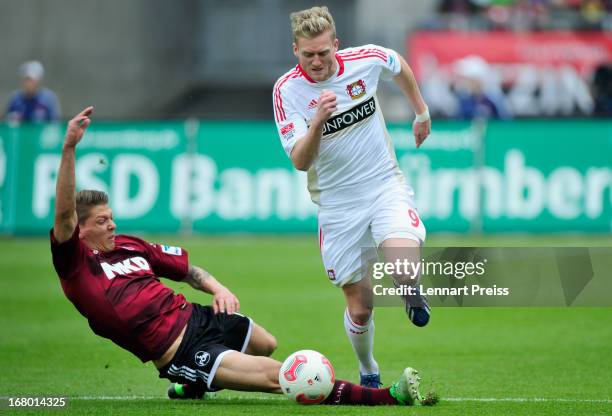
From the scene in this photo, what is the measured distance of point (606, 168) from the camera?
17406 mm

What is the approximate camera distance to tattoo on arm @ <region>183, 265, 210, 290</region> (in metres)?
7.55

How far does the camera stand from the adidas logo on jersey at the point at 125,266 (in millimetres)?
7293

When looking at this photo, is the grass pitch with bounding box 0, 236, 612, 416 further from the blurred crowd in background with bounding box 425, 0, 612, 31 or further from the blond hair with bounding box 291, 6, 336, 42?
the blurred crowd in background with bounding box 425, 0, 612, 31

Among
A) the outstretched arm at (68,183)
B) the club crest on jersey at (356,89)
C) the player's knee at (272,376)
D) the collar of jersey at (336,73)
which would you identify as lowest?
the player's knee at (272,376)

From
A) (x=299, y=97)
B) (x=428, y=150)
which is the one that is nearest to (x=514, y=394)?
(x=299, y=97)

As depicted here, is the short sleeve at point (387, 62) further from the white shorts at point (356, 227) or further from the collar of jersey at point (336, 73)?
the white shorts at point (356, 227)

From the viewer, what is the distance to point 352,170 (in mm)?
7953

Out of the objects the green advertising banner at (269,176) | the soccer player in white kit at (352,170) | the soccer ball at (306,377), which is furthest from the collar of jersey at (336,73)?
the green advertising banner at (269,176)

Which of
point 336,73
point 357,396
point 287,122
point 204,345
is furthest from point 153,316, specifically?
point 336,73

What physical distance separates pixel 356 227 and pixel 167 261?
4.34 ft

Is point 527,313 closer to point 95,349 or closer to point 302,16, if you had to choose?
point 95,349

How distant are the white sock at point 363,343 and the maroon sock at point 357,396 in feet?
2.56

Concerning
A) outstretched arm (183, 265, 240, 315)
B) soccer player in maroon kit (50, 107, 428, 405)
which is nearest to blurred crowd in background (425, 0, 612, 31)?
outstretched arm (183, 265, 240, 315)

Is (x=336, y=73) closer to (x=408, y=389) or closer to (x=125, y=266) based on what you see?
(x=125, y=266)
